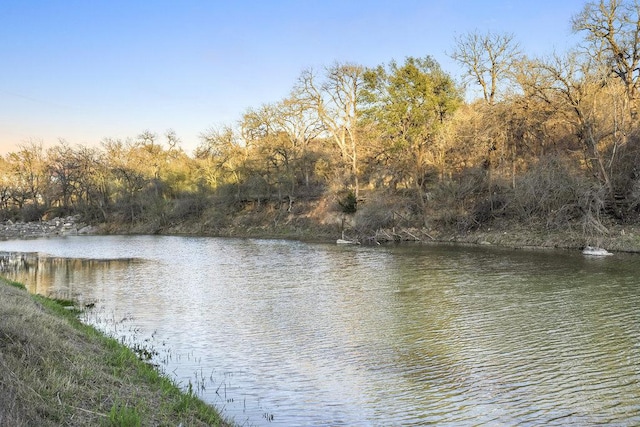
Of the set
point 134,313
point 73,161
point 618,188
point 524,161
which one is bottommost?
point 134,313

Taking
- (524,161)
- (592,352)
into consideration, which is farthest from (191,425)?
(524,161)

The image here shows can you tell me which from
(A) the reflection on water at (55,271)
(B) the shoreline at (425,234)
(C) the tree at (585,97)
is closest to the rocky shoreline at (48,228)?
(B) the shoreline at (425,234)

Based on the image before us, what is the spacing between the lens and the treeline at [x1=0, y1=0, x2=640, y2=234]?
3456 cm

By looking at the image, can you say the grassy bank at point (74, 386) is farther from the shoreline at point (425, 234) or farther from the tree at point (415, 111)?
the tree at point (415, 111)

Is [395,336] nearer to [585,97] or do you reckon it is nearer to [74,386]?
[74,386]

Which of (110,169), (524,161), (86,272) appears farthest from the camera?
(110,169)

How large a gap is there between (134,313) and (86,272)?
13266mm

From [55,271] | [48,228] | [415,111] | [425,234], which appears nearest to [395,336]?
[55,271]

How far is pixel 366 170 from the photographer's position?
57.2m

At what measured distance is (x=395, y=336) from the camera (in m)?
13.2

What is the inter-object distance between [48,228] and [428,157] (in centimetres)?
6015

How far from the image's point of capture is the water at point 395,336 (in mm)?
8578

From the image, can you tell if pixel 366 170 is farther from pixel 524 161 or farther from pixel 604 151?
pixel 604 151

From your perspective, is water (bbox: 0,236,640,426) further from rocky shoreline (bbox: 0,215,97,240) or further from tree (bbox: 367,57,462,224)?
rocky shoreline (bbox: 0,215,97,240)
